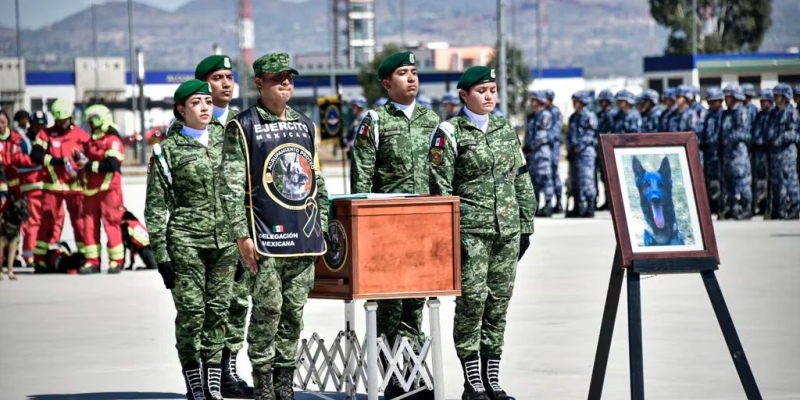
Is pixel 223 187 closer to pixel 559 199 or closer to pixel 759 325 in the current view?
pixel 759 325

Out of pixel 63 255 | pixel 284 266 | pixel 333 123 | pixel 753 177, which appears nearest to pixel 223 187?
pixel 284 266

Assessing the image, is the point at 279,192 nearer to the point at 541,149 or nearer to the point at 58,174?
the point at 58,174

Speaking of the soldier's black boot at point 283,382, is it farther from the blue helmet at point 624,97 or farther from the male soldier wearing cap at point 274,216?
the blue helmet at point 624,97

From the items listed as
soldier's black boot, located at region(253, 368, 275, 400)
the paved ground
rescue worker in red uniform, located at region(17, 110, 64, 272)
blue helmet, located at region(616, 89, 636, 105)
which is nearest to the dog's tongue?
Result: the paved ground

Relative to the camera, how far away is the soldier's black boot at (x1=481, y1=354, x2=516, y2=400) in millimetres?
9484

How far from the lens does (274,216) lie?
8664 mm

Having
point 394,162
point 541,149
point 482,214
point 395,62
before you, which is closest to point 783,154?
point 541,149

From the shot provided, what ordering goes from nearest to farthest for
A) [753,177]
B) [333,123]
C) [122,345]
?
[122,345] < [753,177] < [333,123]

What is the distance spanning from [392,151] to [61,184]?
9.94 meters

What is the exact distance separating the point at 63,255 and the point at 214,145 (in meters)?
9.83

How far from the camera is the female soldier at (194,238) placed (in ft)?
30.7

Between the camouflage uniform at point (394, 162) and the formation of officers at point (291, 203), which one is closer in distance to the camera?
the formation of officers at point (291, 203)

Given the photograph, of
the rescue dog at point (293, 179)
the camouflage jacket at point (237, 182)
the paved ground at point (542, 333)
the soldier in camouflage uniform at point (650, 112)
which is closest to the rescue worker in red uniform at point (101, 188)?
the paved ground at point (542, 333)

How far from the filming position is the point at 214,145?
9.70 metres
